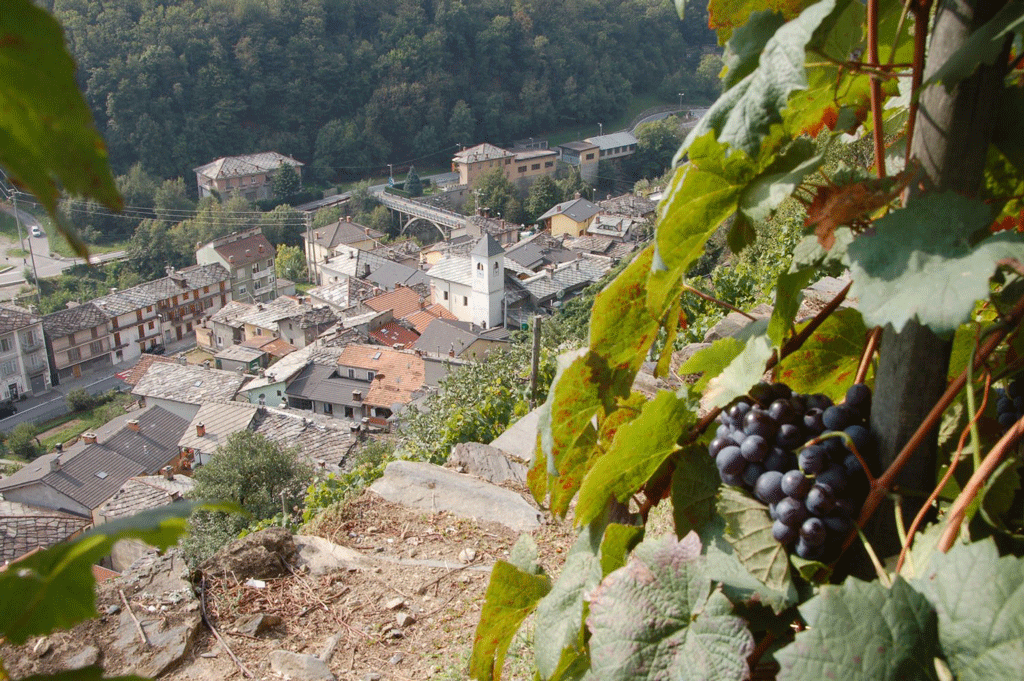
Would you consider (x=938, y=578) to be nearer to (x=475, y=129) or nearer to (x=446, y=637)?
(x=446, y=637)

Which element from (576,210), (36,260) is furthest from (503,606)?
(36,260)

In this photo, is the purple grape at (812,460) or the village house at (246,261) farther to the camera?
the village house at (246,261)

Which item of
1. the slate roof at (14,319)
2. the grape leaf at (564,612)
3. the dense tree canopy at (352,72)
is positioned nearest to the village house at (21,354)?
the slate roof at (14,319)

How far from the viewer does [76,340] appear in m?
21.1

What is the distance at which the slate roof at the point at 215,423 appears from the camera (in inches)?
605

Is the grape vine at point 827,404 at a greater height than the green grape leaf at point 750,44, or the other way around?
the green grape leaf at point 750,44

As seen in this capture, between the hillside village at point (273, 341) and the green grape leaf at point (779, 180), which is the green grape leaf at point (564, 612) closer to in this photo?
the green grape leaf at point (779, 180)

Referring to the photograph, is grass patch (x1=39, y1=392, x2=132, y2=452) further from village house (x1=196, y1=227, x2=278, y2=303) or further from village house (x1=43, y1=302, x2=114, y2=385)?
village house (x1=196, y1=227, x2=278, y2=303)

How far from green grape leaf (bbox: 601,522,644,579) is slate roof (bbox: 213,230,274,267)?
26.7 m

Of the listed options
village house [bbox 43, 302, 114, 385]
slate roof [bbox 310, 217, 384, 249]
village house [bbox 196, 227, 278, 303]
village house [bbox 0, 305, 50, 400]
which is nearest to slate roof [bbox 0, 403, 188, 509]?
village house [bbox 0, 305, 50, 400]

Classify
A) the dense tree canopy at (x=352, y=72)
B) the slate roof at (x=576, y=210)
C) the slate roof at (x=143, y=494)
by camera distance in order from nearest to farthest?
the slate roof at (x=143, y=494)
the slate roof at (x=576, y=210)
the dense tree canopy at (x=352, y=72)

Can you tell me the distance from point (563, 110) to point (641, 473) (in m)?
41.3

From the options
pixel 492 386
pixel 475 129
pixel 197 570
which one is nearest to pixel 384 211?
pixel 475 129

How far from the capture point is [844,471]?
2.04 feet
